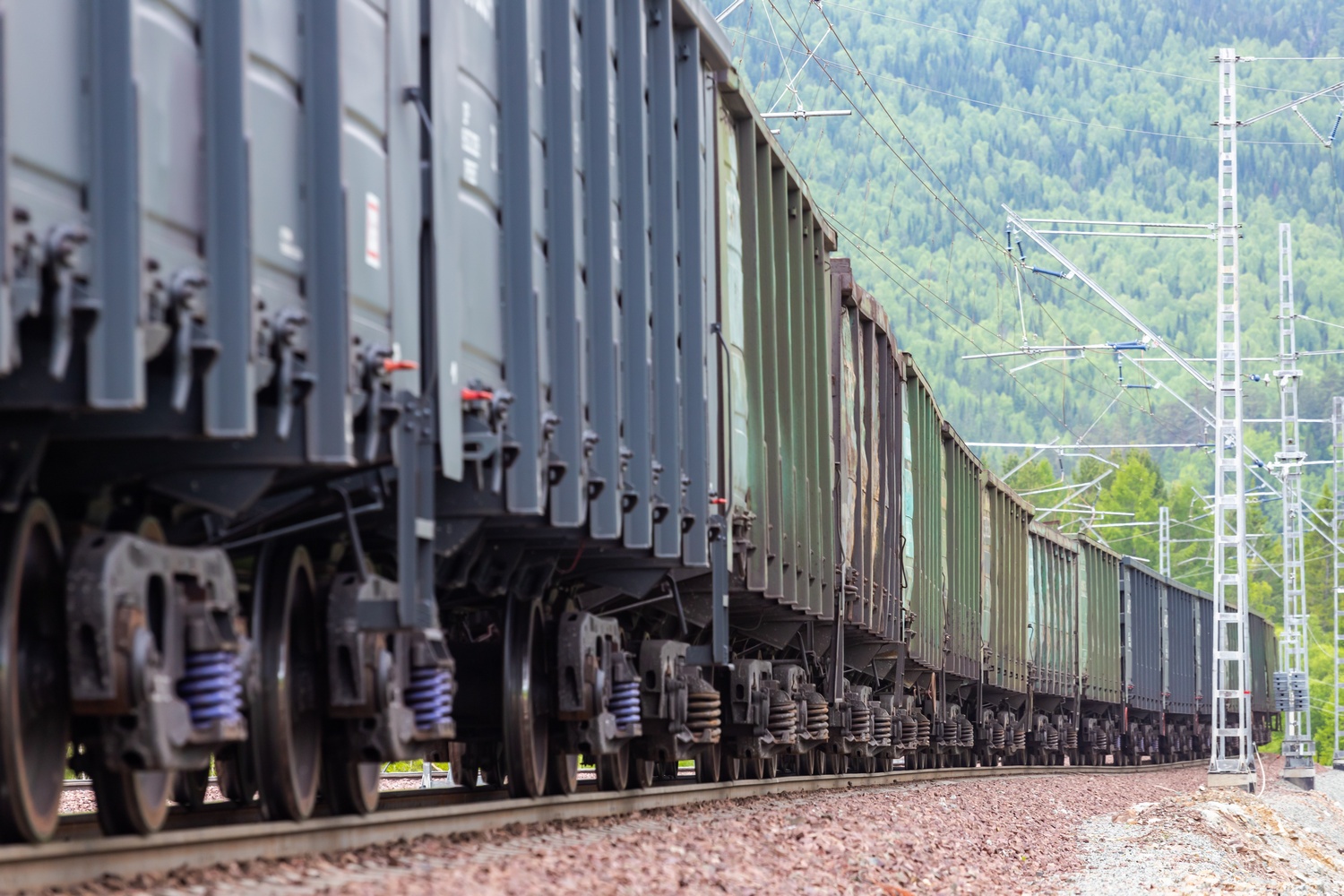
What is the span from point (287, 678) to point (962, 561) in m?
19.6

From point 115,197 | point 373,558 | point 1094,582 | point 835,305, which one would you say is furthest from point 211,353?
point 1094,582

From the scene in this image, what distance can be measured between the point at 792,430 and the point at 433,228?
8046 millimetres

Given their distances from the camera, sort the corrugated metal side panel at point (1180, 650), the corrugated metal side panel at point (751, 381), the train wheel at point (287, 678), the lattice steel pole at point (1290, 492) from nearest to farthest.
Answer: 1. the train wheel at point (287, 678)
2. the corrugated metal side panel at point (751, 381)
3. the lattice steel pole at point (1290, 492)
4. the corrugated metal side panel at point (1180, 650)

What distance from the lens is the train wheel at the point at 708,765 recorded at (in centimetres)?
1475

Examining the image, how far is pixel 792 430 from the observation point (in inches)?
602

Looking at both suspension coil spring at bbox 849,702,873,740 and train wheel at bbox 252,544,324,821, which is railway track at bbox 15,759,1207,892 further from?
suspension coil spring at bbox 849,702,873,740

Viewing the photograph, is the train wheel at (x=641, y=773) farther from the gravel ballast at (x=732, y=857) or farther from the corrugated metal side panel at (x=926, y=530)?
the corrugated metal side panel at (x=926, y=530)

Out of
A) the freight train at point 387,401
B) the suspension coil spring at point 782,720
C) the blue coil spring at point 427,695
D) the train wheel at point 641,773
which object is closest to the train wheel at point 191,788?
the freight train at point 387,401

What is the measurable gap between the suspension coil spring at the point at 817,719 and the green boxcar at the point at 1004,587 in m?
10.9

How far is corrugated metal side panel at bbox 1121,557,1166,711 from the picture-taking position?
42125mm

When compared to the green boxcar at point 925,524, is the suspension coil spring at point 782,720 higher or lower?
lower

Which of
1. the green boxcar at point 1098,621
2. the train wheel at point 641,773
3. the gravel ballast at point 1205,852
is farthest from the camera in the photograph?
the green boxcar at point 1098,621

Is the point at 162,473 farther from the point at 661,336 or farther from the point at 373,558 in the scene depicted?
the point at 661,336

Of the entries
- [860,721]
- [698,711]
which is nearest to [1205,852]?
[698,711]
